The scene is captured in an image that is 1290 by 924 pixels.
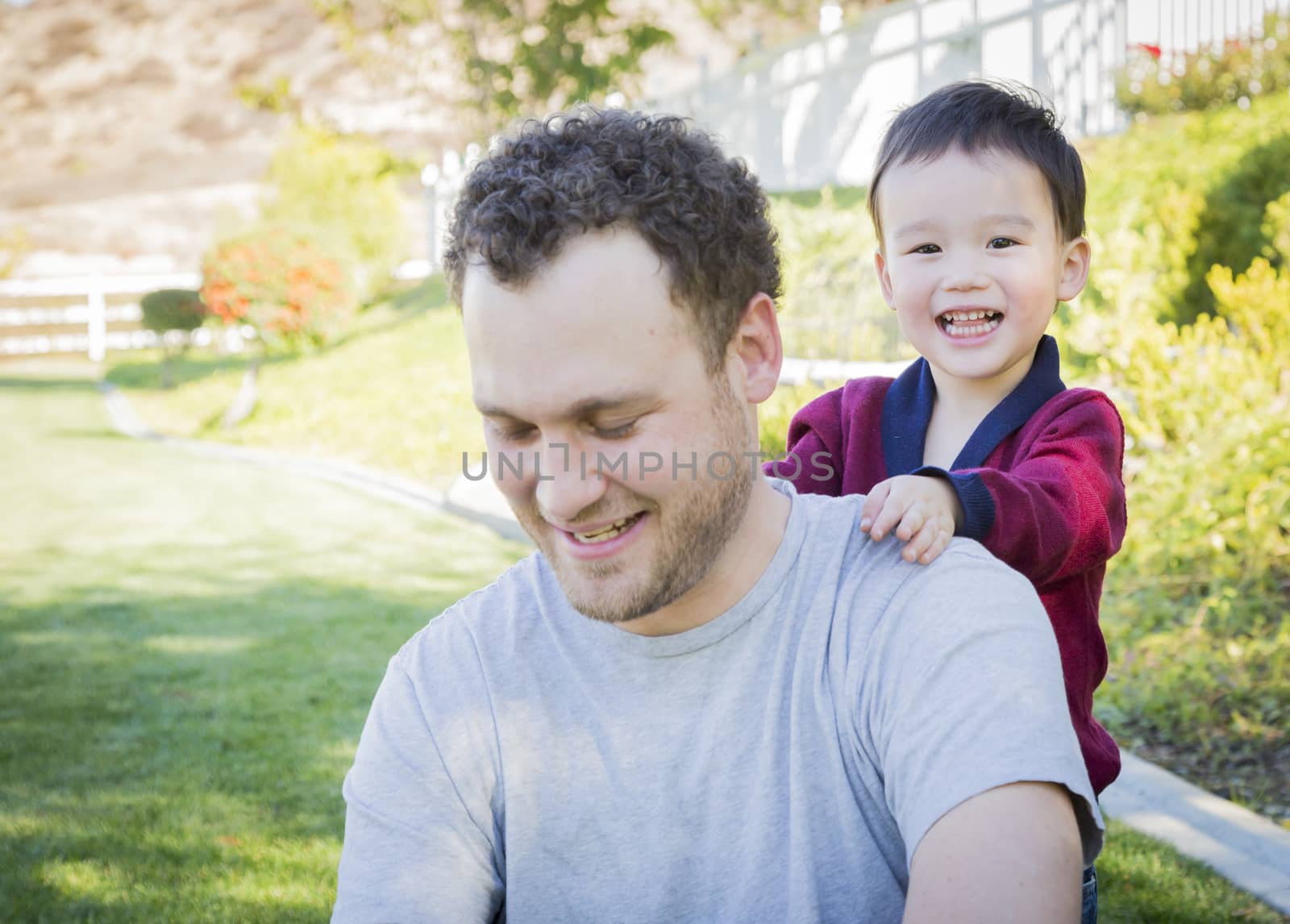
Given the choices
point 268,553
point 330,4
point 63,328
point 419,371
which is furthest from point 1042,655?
point 63,328

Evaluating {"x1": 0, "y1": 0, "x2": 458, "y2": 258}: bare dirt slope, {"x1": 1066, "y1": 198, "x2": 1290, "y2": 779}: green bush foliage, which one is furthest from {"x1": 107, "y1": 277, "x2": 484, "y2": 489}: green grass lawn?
{"x1": 0, "y1": 0, "x2": 458, "y2": 258}: bare dirt slope

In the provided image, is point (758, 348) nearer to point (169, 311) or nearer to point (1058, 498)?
point (1058, 498)

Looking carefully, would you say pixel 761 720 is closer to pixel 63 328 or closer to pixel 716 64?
pixel 63 328

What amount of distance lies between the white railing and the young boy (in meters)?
27.2

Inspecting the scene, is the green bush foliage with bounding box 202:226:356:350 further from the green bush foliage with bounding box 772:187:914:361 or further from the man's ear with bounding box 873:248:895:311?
the man's ear with bounding box 873:248:895:311

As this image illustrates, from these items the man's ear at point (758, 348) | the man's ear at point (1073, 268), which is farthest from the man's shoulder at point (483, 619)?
the man's ear at point (1073, 268)

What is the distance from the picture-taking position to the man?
1.42m

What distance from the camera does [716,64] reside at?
153ft

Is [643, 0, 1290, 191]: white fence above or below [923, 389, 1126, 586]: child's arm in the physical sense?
above

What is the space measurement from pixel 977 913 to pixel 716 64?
158 ft

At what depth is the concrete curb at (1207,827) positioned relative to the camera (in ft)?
10.2

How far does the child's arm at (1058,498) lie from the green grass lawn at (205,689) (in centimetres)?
148

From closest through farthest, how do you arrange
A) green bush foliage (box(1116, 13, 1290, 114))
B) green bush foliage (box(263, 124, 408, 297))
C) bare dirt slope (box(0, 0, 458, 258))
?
green bush foliage (box(1116, 13, 1290, 114)) → green bush foliage (box(263, 124, 408, 297)) → bare dirt slope (box(0, 0, 458, 258))

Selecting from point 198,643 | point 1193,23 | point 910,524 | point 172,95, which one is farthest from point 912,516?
point 172,95
